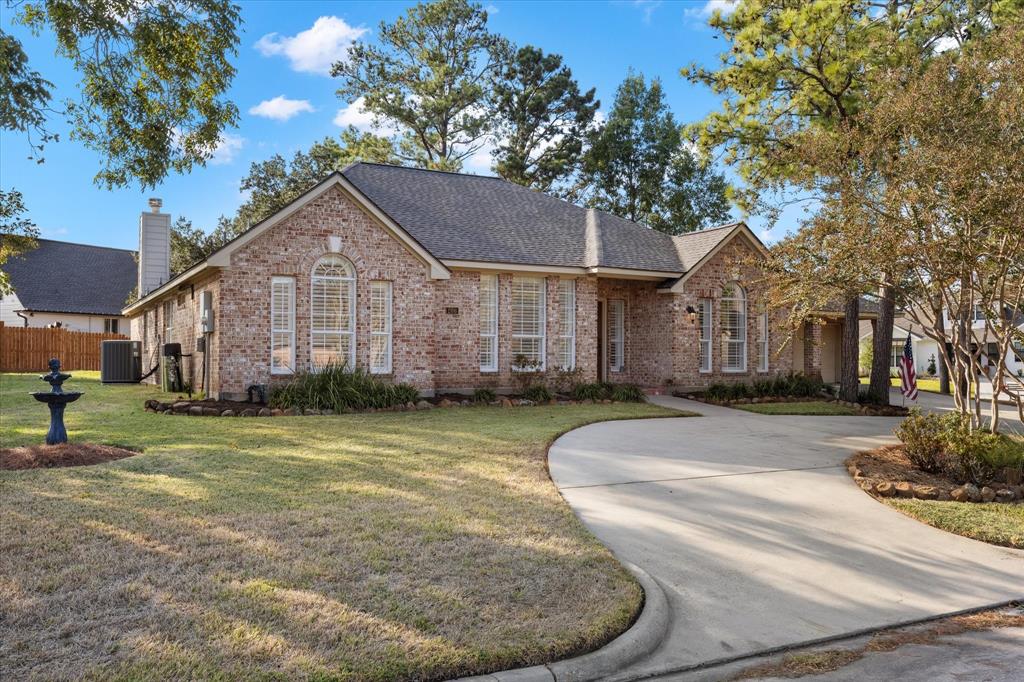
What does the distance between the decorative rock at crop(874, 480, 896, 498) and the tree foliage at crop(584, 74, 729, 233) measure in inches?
1240

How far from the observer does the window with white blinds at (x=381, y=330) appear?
1573 cm

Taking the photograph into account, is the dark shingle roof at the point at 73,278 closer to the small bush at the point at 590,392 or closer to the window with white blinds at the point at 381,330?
the window with white blinds at the point at 381,330

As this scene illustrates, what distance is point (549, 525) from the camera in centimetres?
615

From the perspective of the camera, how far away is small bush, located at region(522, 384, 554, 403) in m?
16.3

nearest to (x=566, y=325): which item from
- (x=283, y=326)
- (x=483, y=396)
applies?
(x=483, y=396)

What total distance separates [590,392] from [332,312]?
20.8ft

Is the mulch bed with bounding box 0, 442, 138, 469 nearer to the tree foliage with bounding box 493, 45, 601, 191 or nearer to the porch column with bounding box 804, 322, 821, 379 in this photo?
the porch column with bounding box 804, 322, 821, 379

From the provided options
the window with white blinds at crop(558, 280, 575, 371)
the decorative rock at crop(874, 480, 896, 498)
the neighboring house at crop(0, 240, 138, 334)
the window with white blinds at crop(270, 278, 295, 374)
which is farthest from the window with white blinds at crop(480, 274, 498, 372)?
the neighboring house at crop(0, 240, 138, 334)

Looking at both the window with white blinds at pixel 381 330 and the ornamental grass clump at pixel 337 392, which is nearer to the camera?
the ornamental grass clump at pixel 337 392

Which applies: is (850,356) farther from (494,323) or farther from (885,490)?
(885,490)

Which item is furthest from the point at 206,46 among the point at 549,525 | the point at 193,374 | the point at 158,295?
the point at 158,295

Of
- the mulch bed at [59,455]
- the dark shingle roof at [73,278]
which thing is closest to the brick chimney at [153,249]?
the dark shingle roof at [73,278]

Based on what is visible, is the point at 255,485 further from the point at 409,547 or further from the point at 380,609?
the point at 380,609

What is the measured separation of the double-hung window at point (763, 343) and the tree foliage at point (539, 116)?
63.6 feet
